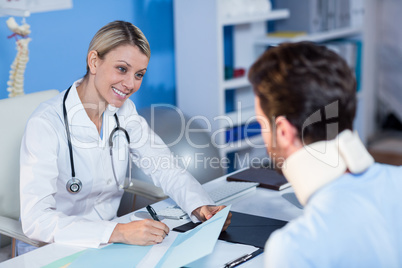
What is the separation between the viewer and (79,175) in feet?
6.16

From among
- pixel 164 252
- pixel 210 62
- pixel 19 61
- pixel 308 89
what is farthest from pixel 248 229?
pixel 210 62

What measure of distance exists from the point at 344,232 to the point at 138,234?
69cm

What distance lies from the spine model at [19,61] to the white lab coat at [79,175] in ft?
2.29

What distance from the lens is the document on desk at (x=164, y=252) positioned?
4.42 feet

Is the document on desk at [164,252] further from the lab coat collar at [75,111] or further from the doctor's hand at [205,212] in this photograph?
the lab coat collar at [75,111]

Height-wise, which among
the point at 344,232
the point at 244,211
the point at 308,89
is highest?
the point at 308,89

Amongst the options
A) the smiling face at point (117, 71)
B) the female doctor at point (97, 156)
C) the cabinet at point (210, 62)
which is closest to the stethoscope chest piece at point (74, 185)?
the female doctor at point (97, 156)

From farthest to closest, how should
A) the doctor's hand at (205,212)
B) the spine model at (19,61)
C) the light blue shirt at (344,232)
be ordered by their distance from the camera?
the spine model at (19,61)
the doctor's hand at (205,212)
the light blue shirt at (344,232)

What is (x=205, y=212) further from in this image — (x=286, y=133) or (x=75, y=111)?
(x=286, y=133)

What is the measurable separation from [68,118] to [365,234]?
1.16m

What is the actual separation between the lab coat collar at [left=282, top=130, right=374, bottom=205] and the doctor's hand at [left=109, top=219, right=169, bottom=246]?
21.8 inches

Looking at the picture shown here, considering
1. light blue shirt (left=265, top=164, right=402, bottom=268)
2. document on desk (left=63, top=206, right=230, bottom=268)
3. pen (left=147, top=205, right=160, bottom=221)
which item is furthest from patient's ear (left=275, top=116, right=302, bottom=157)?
pen (left=147, top=205, right=160, bottom=221)

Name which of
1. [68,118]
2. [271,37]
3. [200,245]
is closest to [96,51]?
[68,118]

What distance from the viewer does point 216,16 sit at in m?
3.01
